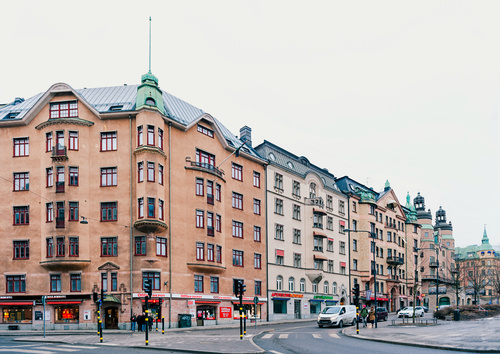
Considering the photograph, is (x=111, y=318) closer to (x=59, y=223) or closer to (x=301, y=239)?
(x=59, y=223)

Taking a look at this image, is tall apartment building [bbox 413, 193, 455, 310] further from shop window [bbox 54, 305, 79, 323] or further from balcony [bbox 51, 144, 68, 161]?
balcony [bbox 51, 144, 68, 161]

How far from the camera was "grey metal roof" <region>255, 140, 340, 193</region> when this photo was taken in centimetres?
6694

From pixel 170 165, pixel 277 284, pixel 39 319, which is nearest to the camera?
pixel 39 319

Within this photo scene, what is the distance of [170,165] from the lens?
52.7 meters

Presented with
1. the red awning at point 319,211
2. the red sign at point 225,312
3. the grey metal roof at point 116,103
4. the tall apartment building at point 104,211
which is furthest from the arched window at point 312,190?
the red sign at point 225,312

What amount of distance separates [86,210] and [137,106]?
1053 cm

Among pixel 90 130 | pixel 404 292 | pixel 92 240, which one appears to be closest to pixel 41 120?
pixel 90 130

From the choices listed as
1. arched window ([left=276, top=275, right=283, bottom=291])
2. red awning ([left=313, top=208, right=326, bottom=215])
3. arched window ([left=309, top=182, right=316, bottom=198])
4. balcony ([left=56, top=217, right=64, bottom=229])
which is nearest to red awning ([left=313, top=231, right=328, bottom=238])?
red awning ([left=313, top=208, right=326, bottom=215])

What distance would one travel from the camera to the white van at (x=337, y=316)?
4741 centimetres

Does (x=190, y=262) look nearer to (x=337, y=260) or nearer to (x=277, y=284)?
(x=277, y=284)

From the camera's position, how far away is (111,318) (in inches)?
1935

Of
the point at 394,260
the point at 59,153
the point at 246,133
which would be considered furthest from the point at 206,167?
the point at 394,260

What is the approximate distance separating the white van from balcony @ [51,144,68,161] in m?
26.7

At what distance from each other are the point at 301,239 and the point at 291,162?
990cm
